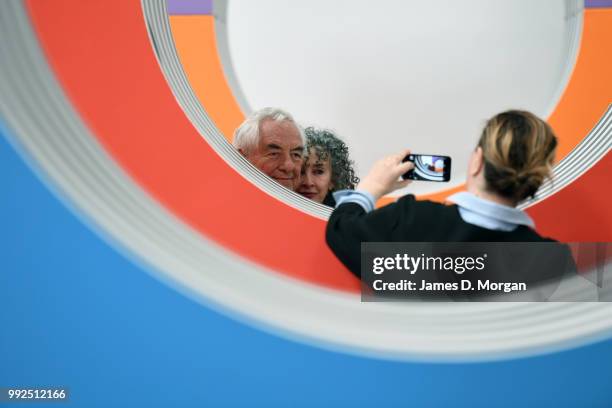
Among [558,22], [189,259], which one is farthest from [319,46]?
[189,259]

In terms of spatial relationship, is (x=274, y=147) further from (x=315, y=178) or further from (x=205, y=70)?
(x=205, y=70)

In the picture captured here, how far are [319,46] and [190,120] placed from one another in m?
3.16

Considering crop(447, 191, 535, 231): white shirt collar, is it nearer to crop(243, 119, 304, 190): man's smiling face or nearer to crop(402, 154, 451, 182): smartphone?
crop(402, 154, 451, 182): smartphone

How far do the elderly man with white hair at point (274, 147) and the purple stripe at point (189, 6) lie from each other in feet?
7.88

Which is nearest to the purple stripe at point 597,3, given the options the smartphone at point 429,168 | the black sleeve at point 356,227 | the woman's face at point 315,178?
the woman's face at point 315,178

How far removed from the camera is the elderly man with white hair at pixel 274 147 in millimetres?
1981

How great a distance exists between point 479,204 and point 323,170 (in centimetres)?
90

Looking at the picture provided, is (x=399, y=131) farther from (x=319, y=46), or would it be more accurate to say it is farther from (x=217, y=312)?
(x=217, y=312)

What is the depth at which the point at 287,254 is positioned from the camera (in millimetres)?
1436

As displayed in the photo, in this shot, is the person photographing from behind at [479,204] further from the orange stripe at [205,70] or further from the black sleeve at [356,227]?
the orange stripe at [205,70]

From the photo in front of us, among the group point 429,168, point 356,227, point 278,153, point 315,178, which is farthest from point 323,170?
point 356,227

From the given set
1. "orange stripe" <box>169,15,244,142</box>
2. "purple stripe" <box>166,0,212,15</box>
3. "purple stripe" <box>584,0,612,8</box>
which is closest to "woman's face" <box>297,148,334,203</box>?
"orange stripe" <box>169,15,244,142</box>

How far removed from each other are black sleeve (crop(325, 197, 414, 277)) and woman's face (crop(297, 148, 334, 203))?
0.71 metres

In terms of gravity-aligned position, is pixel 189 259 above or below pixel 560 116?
below
